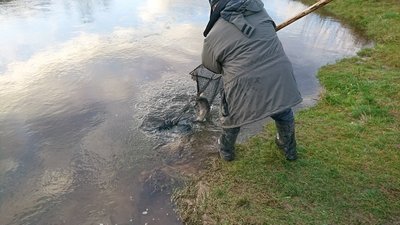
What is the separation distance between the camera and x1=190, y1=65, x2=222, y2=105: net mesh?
524cm

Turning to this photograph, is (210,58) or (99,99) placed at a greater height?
(210,58)

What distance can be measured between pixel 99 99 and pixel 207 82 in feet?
7.29

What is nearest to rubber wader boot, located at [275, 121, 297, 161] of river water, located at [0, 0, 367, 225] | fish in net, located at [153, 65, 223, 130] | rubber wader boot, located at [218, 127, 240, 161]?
rubber wader boot, located at [218, 127, 240, 161]

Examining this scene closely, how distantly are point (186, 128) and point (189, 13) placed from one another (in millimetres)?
7783

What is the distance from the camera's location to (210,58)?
13.1 feet

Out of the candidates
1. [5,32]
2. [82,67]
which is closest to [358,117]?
[82,67]

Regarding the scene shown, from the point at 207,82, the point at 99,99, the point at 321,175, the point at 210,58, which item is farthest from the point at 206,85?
the point at 99,99

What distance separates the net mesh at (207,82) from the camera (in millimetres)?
5235

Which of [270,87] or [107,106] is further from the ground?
[270,87]

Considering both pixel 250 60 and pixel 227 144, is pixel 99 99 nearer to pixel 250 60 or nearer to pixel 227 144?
pixel 227 144

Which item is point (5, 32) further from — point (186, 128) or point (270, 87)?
point (270, 87)

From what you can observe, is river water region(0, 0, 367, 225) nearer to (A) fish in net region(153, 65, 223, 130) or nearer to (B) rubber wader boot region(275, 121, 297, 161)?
(A) fish in net region(153, 65, 223, 130)

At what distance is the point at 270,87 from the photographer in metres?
3.72

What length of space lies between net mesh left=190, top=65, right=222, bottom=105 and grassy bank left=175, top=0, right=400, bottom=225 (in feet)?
3.07
